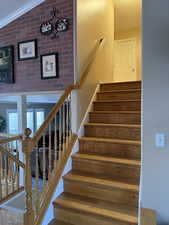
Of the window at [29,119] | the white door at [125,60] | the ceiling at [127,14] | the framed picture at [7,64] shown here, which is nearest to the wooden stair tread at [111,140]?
the framed picture at [7,64]

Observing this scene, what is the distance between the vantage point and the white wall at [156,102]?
158 centimetres

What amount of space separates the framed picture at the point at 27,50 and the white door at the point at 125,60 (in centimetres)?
379

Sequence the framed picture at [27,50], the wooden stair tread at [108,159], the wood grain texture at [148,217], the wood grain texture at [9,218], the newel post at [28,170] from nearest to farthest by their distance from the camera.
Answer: the wood grain texture at [148,217], the newel post at [28,170], the wooden stair tread at [108,159], the wood grain texture at [9,218], the framed picture at [27,50]

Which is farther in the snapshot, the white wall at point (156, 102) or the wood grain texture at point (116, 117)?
the wood grain texture at point (116, 117)

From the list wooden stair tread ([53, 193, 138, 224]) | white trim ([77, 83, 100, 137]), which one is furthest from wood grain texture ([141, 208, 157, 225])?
white trim ([77, 83, 100, 137])

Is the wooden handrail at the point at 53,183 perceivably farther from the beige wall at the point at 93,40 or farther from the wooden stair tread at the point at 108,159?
the beige wall at the point at 93,40

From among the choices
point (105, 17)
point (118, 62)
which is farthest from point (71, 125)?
point (118, 62)

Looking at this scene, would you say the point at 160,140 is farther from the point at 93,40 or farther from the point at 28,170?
the point at 93,40

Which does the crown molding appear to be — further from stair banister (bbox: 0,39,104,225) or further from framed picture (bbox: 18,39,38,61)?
stair banister (bbox: 0,39,104,225)

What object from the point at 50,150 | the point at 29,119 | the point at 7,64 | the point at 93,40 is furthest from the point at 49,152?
the point at 29,119

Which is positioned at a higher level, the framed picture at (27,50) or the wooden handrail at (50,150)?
the framed picture at (27,50)

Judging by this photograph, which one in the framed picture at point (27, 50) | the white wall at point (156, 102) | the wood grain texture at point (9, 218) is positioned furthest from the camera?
the framed picture at point (27, 50)

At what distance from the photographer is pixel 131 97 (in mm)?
3576

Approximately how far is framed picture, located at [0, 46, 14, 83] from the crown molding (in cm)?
46
